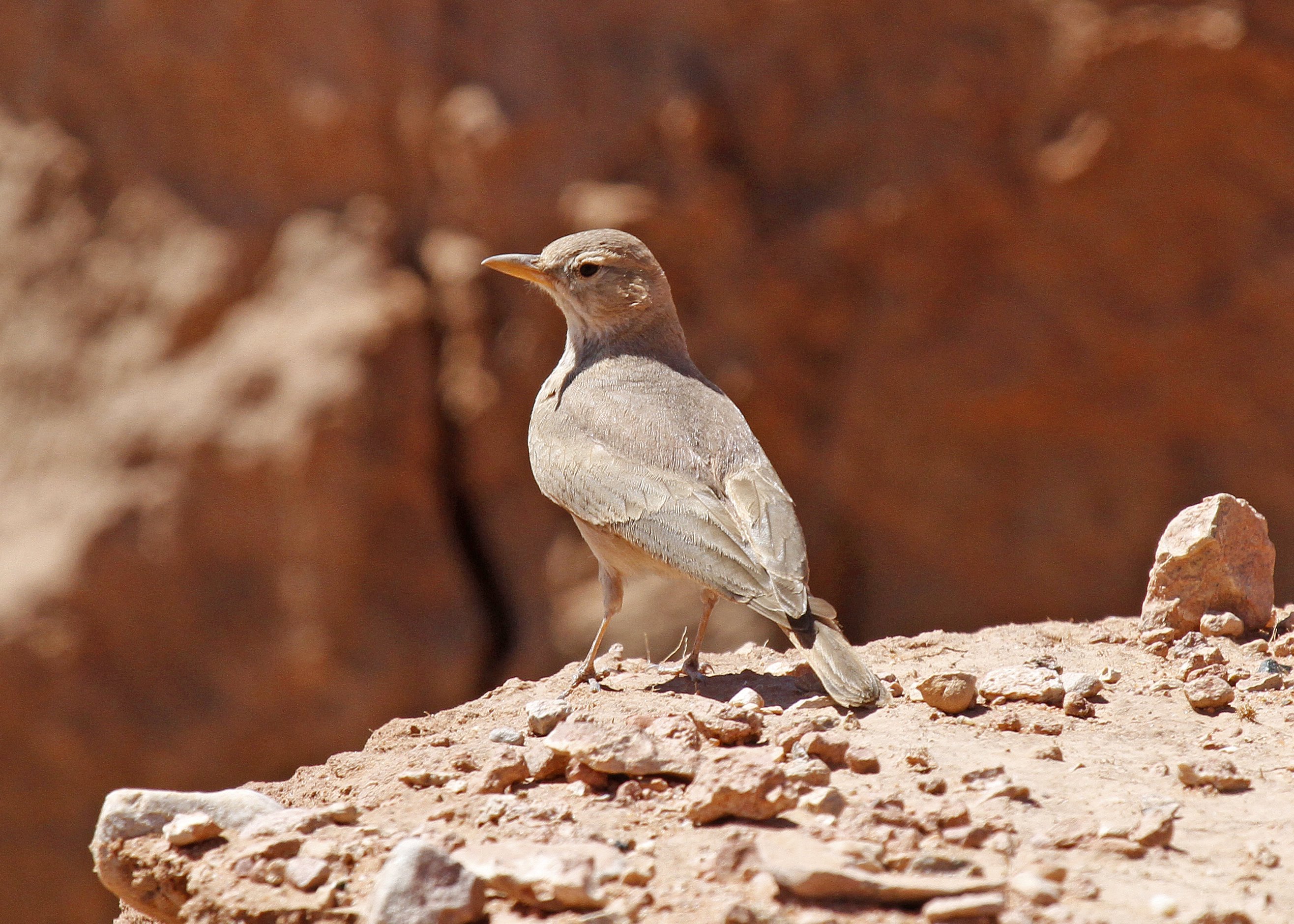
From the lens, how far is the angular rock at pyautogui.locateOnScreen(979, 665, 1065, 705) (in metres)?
3.84

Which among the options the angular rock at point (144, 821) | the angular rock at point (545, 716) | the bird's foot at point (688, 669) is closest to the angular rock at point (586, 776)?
the angular rock at point (545, 716)

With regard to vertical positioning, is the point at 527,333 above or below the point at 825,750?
above

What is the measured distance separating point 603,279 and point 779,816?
2889 mm

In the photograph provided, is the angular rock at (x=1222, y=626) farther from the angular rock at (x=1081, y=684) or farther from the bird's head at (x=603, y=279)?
the bird's head at (x=603, y=279)

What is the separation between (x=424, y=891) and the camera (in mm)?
2557

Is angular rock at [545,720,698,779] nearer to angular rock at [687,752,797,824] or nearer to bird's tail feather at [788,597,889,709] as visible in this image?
angular rock at [687,752,797,824]

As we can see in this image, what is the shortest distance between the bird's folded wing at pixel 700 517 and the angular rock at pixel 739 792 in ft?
3.18

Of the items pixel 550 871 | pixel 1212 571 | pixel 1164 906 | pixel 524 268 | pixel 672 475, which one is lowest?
pixel 1164 906

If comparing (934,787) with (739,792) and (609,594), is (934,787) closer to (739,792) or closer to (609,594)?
(739,792)

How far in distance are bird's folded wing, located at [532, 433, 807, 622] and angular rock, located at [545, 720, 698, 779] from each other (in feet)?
2.61

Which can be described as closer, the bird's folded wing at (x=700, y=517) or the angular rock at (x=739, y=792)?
the angular rock at (x=739, y=792)

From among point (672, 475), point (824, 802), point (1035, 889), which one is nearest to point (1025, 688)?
point (824, 802)

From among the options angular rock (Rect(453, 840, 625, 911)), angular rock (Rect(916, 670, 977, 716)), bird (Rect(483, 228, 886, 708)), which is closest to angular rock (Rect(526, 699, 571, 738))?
bird (Rect(483, 228, 886, 708))

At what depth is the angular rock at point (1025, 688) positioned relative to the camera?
384cm
